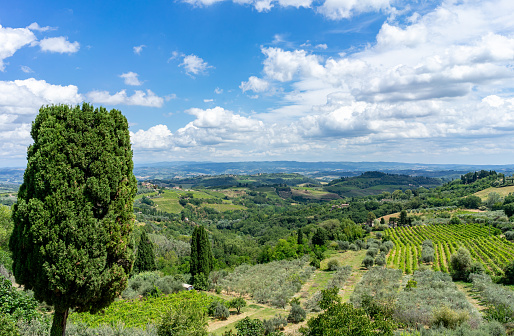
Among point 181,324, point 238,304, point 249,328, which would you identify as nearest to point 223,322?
point 238,304

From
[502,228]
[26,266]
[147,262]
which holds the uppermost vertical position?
[26,266]

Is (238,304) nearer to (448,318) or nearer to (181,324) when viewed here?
(181,324)

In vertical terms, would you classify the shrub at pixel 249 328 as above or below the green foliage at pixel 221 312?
above

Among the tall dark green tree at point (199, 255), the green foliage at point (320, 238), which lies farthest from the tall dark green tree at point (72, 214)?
the green foliage at point (320, 238)

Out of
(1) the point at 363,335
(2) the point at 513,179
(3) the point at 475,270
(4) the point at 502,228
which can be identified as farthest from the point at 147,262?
(2) the point at 513,179

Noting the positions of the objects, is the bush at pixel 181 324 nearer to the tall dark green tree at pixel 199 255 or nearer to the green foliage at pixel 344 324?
the green foliage at pixel 344 324

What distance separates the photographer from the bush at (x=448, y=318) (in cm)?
1427

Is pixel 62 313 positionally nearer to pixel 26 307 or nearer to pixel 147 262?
pixel 26 307

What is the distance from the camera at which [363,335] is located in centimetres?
1093

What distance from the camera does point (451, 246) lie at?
43469mm

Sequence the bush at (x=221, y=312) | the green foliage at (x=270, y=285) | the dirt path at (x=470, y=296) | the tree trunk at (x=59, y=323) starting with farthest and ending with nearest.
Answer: the green foliage at (x=270, y=285) < the bush at (x=221, y=312) < the dirt path at (x=470, y=296) < the tree trunk at (x=59, y=323)

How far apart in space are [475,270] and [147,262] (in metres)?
39.2

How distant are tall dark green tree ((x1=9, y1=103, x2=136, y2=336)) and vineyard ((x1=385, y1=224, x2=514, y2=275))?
3494cm

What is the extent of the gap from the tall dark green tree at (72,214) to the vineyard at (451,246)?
34.9 m
